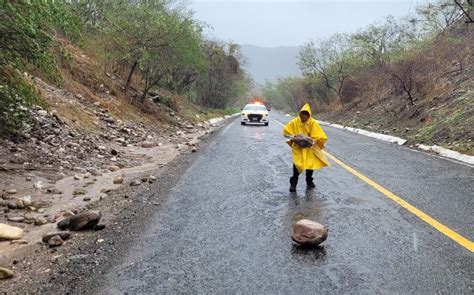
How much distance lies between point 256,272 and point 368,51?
48090 mm

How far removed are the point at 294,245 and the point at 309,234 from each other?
0.21 m

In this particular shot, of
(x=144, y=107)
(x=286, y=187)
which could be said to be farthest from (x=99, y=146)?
(x=144, y=107)

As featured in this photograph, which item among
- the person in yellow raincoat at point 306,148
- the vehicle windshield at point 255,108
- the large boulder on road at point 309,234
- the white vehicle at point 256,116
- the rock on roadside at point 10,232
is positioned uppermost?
the person in yellow raincoat at point 306,148

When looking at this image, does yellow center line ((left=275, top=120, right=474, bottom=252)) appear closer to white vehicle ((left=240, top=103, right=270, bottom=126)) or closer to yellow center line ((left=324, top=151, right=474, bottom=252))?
yellow center line ((left=324, top=151, right=474, bottom=252))

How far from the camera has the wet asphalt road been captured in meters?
4.02

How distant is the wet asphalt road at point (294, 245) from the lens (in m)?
4.02

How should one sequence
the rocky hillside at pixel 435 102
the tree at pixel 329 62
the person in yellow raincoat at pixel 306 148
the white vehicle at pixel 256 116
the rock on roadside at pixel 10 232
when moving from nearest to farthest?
the rock on roadside at pixel 10 232 < the person in yellow raincoat at pixel 306 148 < the rocky hillside at pixel 435 102 < the white vehicle at pixel 256 116 < the tree at pixel 329 62

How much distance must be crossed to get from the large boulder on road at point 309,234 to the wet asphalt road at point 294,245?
11 centimetres

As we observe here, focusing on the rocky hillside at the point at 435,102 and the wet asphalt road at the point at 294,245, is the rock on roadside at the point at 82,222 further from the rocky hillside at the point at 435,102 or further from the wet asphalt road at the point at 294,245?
the rocky hillside at the point at 435,102

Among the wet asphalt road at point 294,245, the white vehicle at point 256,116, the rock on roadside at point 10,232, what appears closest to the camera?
the wet asphalt road at point 294,245

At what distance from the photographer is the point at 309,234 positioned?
4.99 m

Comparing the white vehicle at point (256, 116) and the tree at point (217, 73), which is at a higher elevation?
the tree at point (217, 73)

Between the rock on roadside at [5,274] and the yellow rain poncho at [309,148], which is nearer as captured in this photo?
the rock on roadside at [5,274]

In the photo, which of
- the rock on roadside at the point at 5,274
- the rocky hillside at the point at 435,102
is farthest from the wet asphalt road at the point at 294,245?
the rocky hillside at the point at 435,102
